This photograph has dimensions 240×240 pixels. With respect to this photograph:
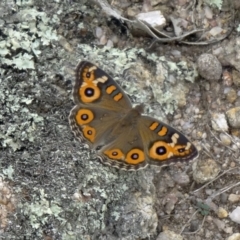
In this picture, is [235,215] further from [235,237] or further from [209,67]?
[209,67]

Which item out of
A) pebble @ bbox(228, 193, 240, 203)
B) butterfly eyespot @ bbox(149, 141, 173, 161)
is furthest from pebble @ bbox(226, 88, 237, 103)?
butterfly eyespot @ bbox(149, 141, 173, 161)

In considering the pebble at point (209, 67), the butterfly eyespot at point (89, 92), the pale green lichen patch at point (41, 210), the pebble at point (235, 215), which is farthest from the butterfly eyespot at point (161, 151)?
the pebble at point (209, 67)

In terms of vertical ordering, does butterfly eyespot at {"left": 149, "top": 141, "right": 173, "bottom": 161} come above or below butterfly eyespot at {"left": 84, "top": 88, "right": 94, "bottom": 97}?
below

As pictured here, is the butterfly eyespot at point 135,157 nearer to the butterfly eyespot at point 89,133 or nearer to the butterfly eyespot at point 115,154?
the butterfly eyespot at point 115,154

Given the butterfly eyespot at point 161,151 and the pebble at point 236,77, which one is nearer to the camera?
the butterfly eyespot at point 161,151

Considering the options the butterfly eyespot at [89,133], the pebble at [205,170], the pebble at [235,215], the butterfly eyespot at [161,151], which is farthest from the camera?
the pebble at [205,170]

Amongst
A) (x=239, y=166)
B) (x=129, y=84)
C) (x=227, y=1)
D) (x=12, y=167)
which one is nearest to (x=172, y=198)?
(x=239, y=166)

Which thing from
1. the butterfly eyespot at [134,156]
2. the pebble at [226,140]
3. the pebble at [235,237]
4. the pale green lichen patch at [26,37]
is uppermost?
the pale green lichen patch at [26,37]

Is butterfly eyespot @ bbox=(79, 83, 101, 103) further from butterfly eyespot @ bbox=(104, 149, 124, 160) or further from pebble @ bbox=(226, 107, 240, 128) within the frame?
pebble @ bbox=(226, 107, 240, 128)
